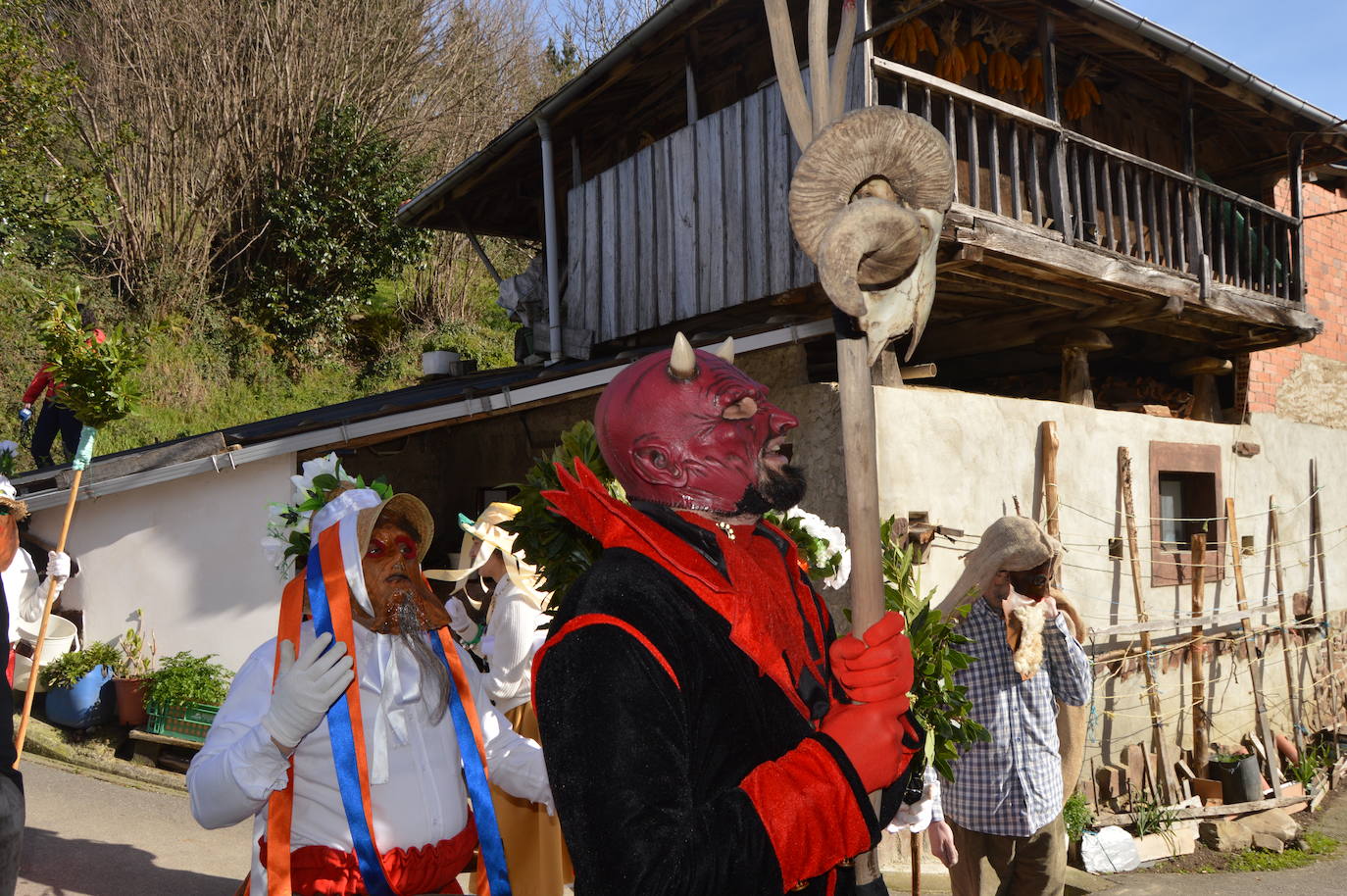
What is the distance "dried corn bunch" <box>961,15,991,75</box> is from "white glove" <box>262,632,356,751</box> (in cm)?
707

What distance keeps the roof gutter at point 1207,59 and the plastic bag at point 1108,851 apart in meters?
5.73

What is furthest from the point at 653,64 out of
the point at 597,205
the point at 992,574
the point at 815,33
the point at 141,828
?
the point at 815,33

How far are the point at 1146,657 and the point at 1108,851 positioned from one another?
161 cm

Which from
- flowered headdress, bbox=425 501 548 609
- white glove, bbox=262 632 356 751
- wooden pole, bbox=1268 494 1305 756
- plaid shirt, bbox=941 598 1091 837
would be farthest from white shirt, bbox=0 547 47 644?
wooden pole, bbox=1268 494 1305 756

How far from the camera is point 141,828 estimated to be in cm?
611

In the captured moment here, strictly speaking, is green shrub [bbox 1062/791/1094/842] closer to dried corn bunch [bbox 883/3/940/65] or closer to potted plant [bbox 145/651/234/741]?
dried corn bunch [bbox 883/3/940/65]

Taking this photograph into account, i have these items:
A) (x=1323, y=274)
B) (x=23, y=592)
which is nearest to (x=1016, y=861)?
(x=23, y=592)

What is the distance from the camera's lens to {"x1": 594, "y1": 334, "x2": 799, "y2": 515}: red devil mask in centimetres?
174

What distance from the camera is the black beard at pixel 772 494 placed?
1767 mm

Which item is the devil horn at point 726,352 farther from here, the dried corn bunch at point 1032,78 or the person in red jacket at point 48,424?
the person in red jacket at point 48,424

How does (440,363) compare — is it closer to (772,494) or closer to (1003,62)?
(1003,62)

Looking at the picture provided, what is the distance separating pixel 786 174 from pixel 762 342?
1378 mm

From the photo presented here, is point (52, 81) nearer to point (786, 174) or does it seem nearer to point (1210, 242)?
point (786, 174)

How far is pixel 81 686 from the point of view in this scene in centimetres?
756
